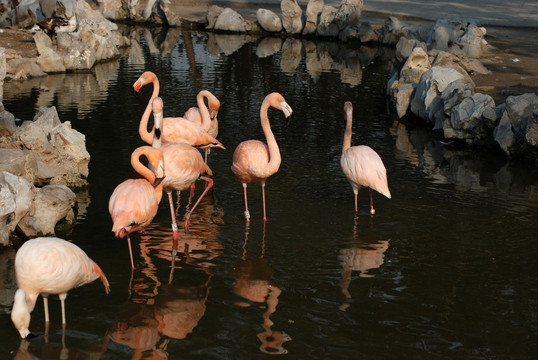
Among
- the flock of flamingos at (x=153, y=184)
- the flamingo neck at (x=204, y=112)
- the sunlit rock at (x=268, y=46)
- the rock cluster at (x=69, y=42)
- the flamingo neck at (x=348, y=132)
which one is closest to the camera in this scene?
the flock of flamingos at (x=153, y=184)

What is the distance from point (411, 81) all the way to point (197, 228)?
7563mm

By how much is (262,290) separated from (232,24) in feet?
60.5

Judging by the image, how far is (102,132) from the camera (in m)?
11.8

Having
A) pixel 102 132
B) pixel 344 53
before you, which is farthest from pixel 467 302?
pixel 344 53

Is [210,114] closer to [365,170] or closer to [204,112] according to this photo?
[204,112]

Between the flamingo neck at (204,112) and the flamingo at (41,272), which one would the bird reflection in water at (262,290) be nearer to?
the flamingo at (41,272)

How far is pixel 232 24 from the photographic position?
24031 mm

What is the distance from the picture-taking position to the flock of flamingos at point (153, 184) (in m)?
5.50

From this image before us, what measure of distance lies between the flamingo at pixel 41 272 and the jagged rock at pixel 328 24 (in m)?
18.5

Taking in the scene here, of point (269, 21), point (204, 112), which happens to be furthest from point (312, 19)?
point (204, 112)

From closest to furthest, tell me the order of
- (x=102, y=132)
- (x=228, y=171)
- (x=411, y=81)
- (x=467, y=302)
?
(x=467, y=302)
(x=228, y=171)
(x=102, y=132)
(x=411, y=81)

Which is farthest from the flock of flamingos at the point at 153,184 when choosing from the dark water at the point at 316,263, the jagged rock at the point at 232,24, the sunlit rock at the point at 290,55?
the jagged rock at the point at 232,24

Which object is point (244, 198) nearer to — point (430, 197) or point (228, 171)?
point (228, 171)

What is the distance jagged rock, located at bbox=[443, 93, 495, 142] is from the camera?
1170 cm
